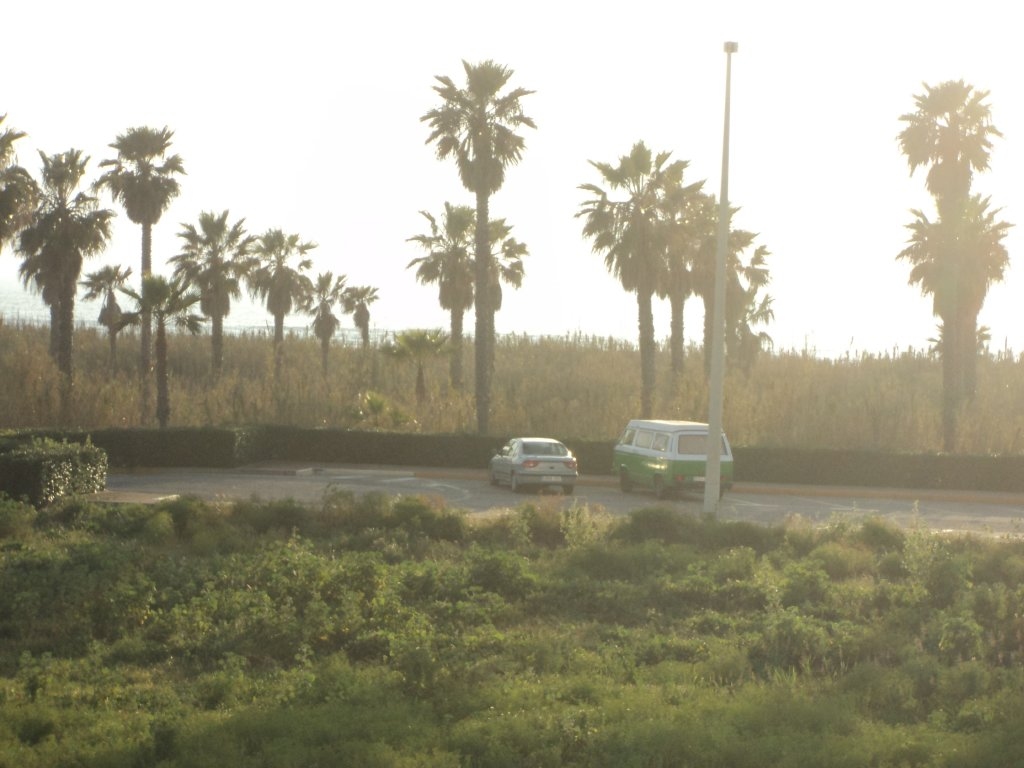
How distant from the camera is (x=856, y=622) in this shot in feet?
47.8

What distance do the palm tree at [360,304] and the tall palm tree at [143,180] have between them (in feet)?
70.5

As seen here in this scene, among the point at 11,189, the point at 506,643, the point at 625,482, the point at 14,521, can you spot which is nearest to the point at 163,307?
the point at 11,189

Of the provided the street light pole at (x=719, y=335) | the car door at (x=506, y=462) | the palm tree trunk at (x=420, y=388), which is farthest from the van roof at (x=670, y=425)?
the palm tree trunk at (x=420, y=388)

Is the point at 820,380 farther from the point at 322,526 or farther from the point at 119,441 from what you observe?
the point at 322,526

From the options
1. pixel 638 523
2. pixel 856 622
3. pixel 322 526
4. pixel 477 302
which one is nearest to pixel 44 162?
pixel 477 302

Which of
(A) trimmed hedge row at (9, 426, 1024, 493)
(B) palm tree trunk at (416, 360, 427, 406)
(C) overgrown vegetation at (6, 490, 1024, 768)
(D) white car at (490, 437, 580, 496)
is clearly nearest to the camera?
(C) overgrown vegetation at (6, 490, 1024, 768)

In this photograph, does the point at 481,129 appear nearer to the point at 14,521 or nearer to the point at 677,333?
the point at 677,333

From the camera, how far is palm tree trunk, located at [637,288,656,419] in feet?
136

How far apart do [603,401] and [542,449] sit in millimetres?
17616

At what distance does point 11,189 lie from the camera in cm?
4028

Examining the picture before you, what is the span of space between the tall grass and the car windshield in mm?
8607

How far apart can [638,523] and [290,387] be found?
30.6 metres

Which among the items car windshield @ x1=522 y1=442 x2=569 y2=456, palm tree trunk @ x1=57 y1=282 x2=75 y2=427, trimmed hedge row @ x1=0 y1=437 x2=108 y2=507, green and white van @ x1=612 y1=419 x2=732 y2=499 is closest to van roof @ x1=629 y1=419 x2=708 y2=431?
green and white van @ x1=612 y1=419 x2=732 y2=499

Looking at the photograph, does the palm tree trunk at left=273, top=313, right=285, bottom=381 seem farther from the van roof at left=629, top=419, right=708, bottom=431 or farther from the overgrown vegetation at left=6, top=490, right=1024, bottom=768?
the overgrown vegetation at left=6, top=490, right=1024, bottom=768
